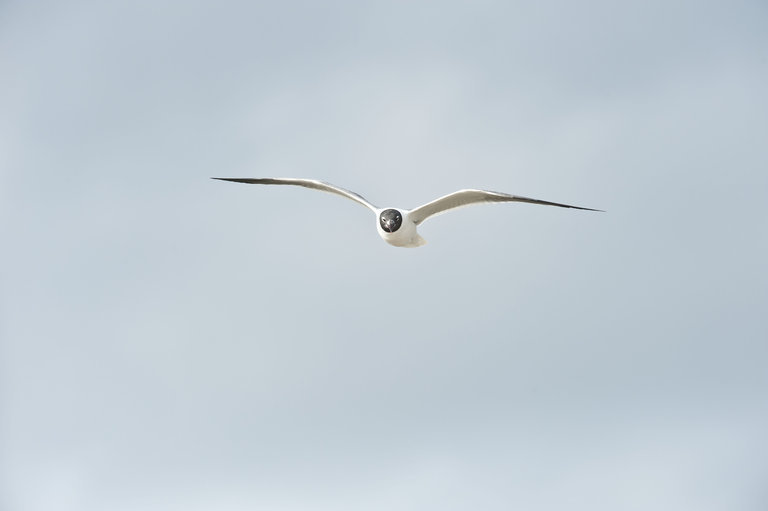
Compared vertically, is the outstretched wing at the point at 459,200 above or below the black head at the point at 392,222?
above

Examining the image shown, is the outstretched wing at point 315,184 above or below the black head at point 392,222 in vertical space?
above

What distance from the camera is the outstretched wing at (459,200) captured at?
3078 cm

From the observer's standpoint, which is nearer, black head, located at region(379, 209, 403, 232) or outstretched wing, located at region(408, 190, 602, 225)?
outstretched wing, located at region(408, 190, 602, 225)

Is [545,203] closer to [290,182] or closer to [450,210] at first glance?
[450,210]

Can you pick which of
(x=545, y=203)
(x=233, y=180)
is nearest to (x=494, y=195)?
(x=545, y=203)

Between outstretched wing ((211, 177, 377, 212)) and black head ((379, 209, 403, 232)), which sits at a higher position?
outstretched wing ((211, 177, 377, 212))

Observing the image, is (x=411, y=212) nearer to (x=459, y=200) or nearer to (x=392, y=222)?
(x=392, y=222)

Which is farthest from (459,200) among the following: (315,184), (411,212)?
(315,184)

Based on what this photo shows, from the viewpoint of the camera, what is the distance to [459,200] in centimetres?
3212

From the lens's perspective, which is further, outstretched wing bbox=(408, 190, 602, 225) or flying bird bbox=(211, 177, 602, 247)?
flying bird bbox=(211, 177, 602, 247)

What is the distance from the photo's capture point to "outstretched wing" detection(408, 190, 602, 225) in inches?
1212

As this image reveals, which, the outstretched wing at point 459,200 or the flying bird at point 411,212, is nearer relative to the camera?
the outstretched wing at point 459,200

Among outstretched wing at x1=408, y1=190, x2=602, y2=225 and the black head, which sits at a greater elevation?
outstretched wing at x1=408, y1=190, x2=602, y2=225

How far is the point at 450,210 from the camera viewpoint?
1294 inches
